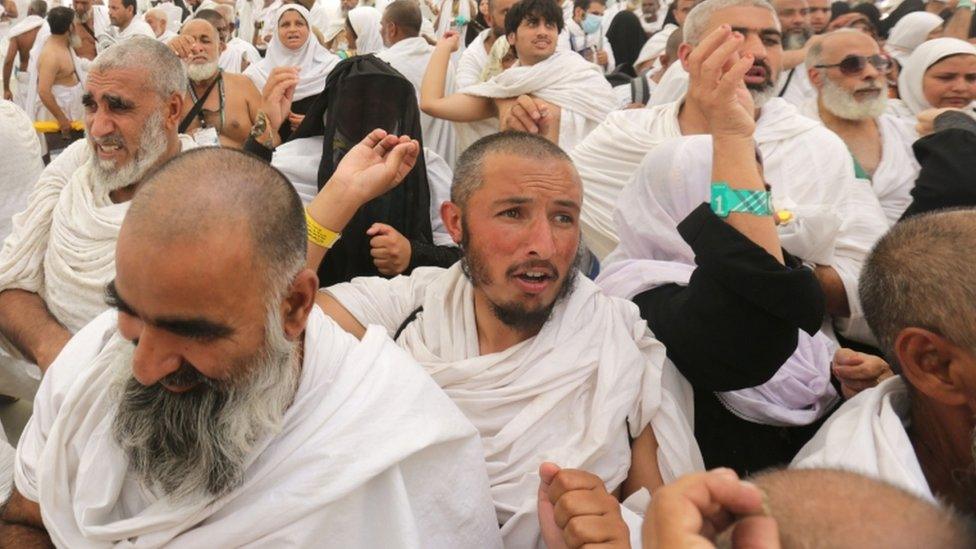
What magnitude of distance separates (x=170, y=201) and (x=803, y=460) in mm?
1320

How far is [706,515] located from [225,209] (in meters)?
0.99

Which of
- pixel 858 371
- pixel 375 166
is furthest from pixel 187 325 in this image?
pixel 858 371

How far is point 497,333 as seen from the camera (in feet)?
7.22

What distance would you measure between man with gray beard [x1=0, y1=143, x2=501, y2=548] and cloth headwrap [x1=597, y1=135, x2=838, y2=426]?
825 mm

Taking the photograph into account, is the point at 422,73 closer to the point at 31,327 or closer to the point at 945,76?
the point at 945,76

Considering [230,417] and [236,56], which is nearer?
[230,417]

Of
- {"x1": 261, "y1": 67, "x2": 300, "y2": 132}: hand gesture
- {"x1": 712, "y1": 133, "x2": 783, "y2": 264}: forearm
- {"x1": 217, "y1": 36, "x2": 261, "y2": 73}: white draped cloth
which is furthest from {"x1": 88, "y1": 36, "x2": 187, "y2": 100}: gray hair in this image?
{"x1": 217, "y1": 36, "x2": 261, "y2": 73}: white draped cloth

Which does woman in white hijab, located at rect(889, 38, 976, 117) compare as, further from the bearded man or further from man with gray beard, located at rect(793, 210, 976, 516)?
the bearded man

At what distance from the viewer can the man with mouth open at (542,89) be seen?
4074 millimetres

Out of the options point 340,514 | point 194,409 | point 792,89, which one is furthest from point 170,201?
point 792,89

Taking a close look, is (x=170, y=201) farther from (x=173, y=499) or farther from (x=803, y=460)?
(x=803, y=460)

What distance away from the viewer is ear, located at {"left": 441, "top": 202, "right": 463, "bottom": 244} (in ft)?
7.79

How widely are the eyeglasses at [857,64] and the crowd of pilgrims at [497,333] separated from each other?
23.3 inches

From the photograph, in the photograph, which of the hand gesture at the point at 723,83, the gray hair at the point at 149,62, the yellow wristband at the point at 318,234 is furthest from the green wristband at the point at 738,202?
the gray hair at the point at 149,62
